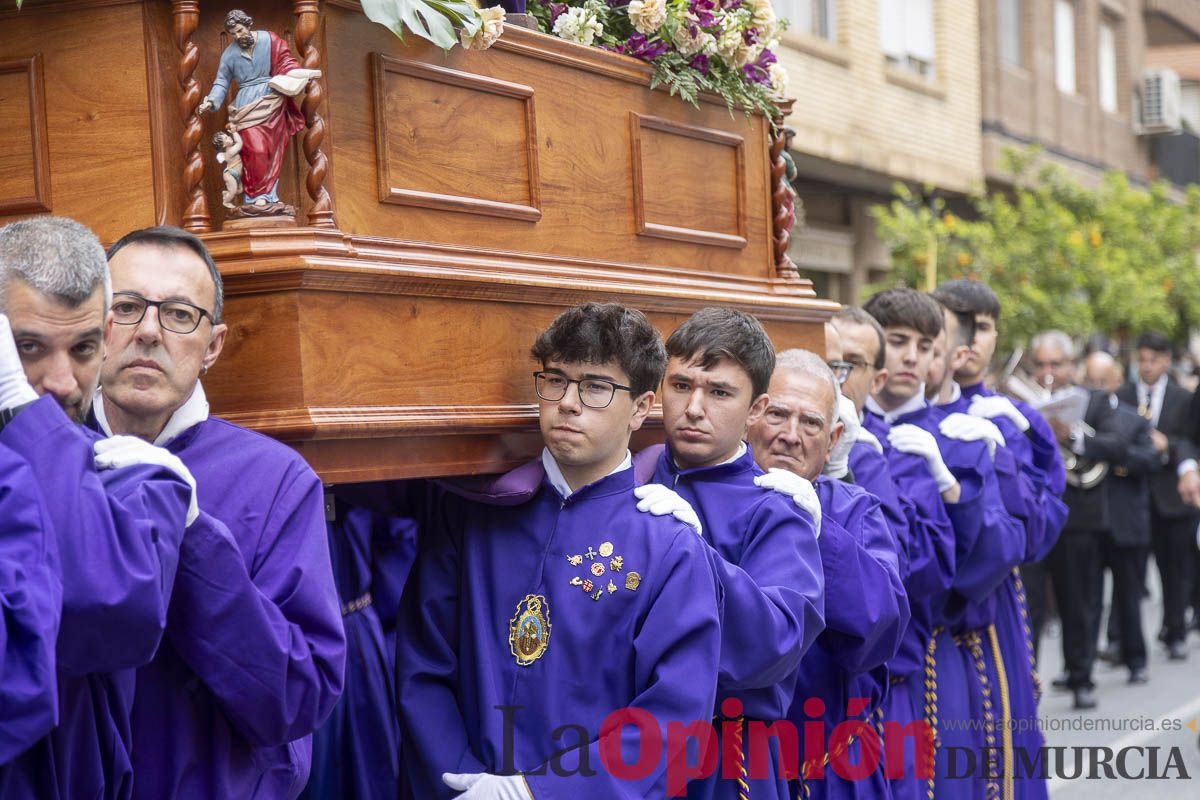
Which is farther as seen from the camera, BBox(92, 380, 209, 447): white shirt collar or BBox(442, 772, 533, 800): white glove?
BBox(442, 772, 533, 800): white glove

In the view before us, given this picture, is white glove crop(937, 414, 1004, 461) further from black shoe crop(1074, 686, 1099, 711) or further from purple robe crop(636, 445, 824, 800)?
black shoe crop(1074, 686, 1099, 711)

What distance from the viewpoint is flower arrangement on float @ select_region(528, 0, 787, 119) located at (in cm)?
409

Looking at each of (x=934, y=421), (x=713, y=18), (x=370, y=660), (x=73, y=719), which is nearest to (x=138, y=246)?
(x=73, y=719)

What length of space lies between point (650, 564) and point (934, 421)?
253cm

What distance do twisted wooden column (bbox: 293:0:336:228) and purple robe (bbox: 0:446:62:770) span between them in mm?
1043

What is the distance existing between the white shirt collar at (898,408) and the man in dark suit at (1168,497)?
594cm

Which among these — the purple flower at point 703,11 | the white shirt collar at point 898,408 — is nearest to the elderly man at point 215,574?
the purple flower at point 703,11

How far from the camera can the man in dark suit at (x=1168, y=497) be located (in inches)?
445

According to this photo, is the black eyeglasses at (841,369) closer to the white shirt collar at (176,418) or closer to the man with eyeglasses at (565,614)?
the man with eyeglasses at (565,614)

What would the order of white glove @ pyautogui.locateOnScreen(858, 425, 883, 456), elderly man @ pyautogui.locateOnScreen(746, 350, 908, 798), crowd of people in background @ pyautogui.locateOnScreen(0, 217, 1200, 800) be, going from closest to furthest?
crowd of people in background @ pyautogui.locateOnScreen(0, 217, 1200, 800), elderly man @ pyautogui.locateOnScreen(746, 350, 908, 798), white glove @ pyautogui.locateOnScreen(858, 425, 883, 456)

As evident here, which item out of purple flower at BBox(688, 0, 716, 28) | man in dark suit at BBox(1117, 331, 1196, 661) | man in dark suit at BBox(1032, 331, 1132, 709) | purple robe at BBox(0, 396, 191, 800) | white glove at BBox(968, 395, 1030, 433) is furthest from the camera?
man in dark suit at BBox(1117, 331, 1196, 661)

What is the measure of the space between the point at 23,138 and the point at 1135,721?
7.36 m

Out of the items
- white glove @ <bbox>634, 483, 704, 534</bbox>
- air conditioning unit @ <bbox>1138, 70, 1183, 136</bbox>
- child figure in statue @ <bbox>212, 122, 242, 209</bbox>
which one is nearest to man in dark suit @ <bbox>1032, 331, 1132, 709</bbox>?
white glove @ <bbox>634, 483, 704, 534</bbox>

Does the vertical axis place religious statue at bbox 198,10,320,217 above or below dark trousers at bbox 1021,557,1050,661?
above
